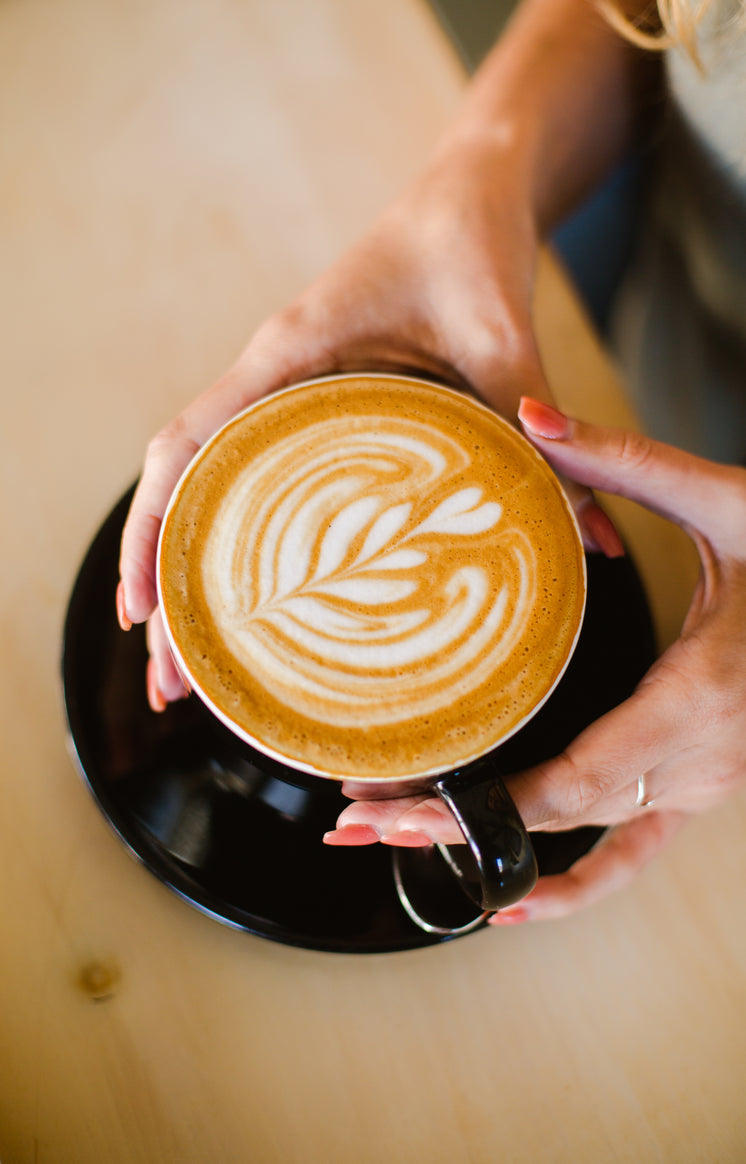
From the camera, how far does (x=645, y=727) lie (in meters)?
0.57

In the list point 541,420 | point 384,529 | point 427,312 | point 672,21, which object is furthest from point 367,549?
point 672,21

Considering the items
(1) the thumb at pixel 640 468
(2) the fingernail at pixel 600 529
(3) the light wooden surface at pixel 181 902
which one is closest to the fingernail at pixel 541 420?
(1) the thumb at pixel 640 468

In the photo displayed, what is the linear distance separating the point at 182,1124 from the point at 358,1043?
0.15 meters

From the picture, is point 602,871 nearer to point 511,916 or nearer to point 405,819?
point 511,916

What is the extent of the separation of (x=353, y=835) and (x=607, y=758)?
0.66ft

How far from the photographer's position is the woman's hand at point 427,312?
651 mm

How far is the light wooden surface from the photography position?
58cm

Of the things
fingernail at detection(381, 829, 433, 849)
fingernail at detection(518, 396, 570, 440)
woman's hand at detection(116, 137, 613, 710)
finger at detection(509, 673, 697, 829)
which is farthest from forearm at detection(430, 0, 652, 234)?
fingernail at detection(381, 829, 433, 849)

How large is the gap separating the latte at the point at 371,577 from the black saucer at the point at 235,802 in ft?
0.29

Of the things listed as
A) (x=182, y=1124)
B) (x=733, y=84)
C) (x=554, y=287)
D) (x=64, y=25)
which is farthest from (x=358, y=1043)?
(x=64, y=25)

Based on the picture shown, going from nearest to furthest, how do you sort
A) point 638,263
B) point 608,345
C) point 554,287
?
point 554,287 → point 638,263 → point 608,345

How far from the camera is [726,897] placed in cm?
68

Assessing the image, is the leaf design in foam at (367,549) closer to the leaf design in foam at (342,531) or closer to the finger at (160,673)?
the leaf design in foam at (342,531)

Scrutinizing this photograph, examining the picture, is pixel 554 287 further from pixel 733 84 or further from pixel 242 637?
pixel 242 637
